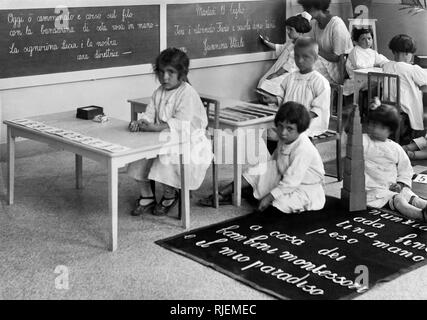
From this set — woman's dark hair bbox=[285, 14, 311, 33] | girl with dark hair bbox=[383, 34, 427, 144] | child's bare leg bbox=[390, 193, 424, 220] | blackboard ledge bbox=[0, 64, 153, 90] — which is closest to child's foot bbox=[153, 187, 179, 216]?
child's bare leg bbox=[390, 193, 424, 220]

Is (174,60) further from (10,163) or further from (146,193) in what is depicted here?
(10,163)

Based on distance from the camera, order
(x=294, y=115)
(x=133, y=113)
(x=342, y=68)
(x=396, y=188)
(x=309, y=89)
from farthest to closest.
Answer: (x=342, y=68), (x=133, y=113), (x=309, y=89), (x=396, y=188), (x=294, y=115)

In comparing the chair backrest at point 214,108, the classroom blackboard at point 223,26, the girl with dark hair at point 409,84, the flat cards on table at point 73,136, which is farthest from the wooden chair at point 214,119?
the classroom blackboard at point 223,26

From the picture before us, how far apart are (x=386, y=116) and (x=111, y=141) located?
1.70 metres

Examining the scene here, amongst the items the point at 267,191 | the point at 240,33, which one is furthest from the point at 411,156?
the point at 240,33

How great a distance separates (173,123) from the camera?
394 cm

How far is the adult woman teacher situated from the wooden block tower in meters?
2.60

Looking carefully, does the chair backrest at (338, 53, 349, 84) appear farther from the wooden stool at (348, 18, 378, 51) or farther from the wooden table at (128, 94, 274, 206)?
the wooden table at (128, 94, 274, 206)

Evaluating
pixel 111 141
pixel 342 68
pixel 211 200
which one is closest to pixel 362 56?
pixel 342 68

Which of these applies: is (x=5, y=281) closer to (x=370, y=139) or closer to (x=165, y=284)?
(x=165, y=284)

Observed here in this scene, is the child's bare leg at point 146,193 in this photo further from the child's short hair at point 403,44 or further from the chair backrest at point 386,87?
the child's short hair at point 403,44

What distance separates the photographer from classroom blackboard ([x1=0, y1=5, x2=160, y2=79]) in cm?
536

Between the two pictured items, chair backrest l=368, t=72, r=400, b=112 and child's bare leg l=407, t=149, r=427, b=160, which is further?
child's bare leg l=407, t=149, r=427, b=160

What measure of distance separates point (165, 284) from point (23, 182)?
2029mm
